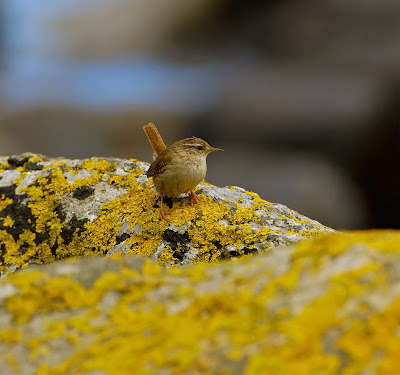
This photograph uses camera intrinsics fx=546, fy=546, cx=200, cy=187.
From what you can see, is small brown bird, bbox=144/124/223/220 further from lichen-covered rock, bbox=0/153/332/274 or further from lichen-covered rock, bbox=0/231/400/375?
lichen-covered rock, bbox=0/231/400/375

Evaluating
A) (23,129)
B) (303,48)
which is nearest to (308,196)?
(303,48)

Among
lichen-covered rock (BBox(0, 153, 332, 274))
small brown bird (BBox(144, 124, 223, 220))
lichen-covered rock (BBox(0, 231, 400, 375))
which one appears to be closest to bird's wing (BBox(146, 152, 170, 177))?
small brown bird (BBox(144, 124, 223, 220))

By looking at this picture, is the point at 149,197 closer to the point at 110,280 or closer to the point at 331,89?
the point at 110,280

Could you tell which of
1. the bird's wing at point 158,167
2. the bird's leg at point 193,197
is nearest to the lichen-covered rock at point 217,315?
the bird's leg at point 193,197

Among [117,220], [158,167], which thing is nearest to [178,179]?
[158,167]

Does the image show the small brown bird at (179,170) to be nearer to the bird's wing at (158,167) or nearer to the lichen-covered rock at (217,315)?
the bird's wing at (158,167)

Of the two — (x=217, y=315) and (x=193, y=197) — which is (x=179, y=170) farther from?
(x=217, y=315)

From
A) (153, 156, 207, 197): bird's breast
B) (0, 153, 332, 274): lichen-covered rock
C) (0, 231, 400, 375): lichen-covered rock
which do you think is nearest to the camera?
(0, 231, 400, 375): lichen-covered rock
